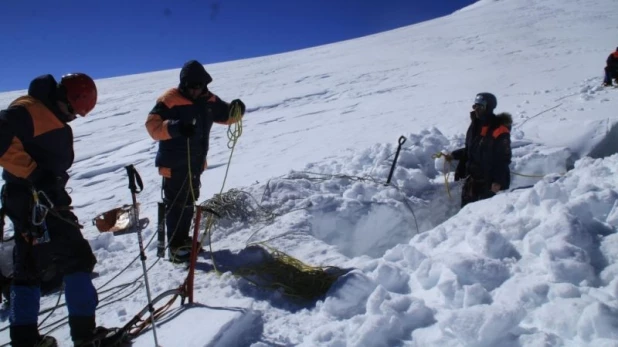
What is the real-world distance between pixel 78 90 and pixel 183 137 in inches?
43.3

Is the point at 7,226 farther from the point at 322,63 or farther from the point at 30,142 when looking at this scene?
the point at 322,63

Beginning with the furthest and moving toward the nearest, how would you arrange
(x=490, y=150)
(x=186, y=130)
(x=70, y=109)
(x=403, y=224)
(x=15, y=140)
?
(x=403, y=224) → (x=490, y=150) → (x=186, y=130) → (x=70, y=109) → (x=15, y=140)

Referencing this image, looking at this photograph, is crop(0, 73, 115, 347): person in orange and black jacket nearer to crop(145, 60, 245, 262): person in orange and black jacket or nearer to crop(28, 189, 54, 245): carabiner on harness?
crop(28, 189, 54, 245): carabiner on harness

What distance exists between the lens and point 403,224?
16.0 ft

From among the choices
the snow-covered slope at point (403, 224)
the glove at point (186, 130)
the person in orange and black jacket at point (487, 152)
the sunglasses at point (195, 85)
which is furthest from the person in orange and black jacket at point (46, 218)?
the person in orange and black jacket at point (487, 152)

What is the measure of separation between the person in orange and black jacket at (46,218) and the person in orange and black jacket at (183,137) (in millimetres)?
820

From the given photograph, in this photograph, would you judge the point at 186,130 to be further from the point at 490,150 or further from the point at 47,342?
the point at 490,150

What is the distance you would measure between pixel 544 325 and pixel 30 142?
3.01 m

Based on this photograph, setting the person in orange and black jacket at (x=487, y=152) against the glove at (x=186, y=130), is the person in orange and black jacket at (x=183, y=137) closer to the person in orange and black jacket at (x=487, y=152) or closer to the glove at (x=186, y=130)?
the glove at (x=186, y=130)

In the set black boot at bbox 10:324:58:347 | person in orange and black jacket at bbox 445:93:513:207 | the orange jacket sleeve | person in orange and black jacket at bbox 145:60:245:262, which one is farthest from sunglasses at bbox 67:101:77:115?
person in orange and black jacket at bbox 445:93:513:207

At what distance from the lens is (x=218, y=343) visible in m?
2.43

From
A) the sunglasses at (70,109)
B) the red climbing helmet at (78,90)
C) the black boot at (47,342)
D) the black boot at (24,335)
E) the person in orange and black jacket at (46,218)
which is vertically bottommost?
the black boot at (47,342)

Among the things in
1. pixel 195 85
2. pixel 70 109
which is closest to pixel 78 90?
pixel 70 109

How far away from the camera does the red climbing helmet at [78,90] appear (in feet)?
8.34
